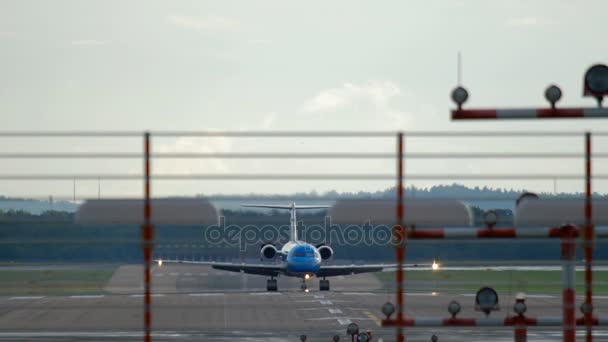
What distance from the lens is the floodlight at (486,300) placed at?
757 centimetres

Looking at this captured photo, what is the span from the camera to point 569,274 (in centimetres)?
772

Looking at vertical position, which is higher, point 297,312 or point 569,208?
point 569,208

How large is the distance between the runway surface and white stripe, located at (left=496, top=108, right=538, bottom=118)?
14.1 m

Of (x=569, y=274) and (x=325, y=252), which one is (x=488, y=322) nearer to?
(x=569, y=274)

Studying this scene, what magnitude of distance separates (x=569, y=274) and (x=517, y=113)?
1.37m

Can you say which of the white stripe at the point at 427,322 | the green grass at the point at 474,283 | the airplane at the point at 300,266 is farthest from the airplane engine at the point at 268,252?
the white stripe at the point at 427,322

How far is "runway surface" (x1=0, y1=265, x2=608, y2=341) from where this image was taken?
28188 millimetres

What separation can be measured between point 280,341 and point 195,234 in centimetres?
1939

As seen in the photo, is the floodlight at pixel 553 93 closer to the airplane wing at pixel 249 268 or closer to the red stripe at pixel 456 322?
the red stripe at pixel 456 322

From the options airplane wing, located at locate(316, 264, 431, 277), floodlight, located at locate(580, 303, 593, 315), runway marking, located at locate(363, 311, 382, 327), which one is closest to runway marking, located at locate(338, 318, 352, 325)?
runway marking, located at locate(363, 311, 382, 327)

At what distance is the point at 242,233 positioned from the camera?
1033cm

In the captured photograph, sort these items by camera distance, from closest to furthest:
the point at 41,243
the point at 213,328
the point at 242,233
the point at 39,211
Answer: the point at 41,243, the point at 39,211, the point at 242,233, the point at 213,328

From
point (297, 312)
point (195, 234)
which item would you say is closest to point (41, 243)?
point (195, 234)

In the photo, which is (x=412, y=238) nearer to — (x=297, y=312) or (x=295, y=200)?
(x=295, y=200)
